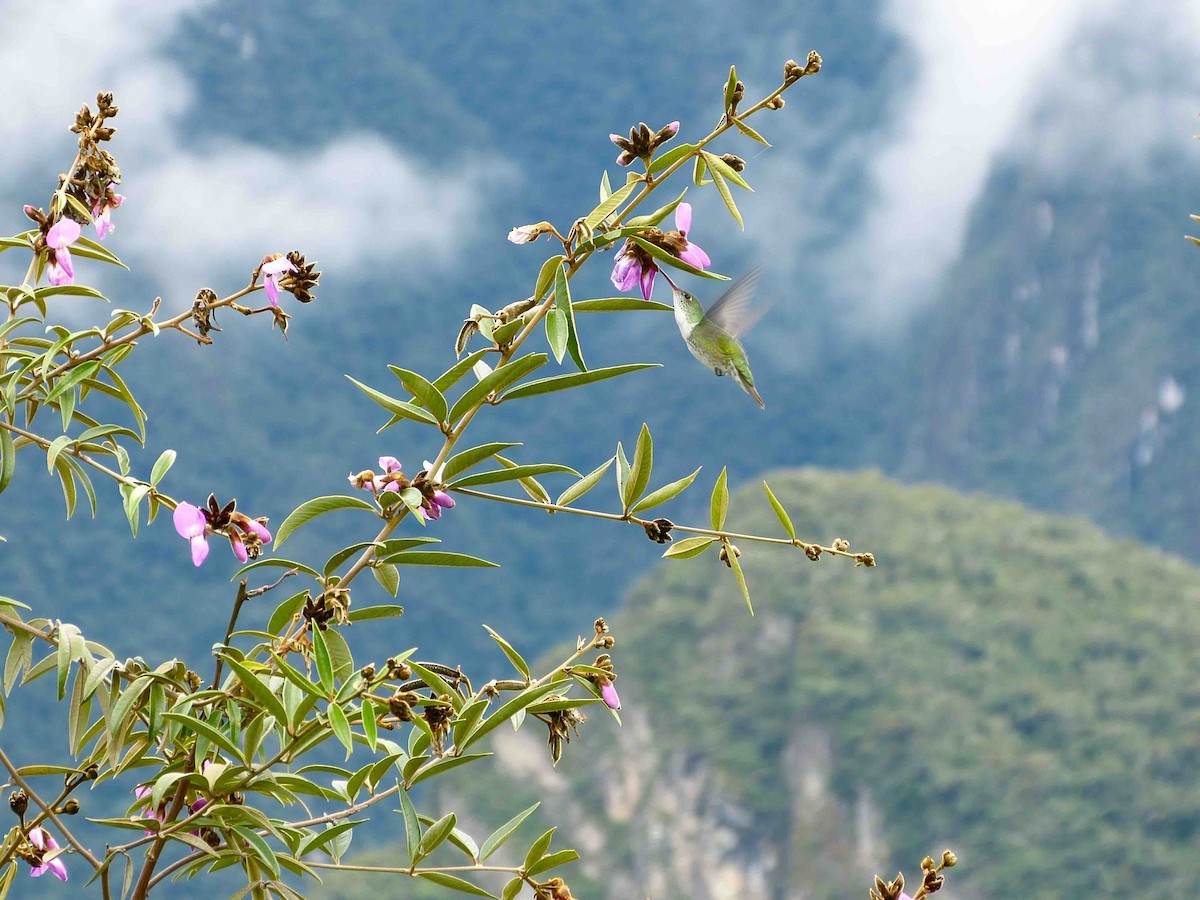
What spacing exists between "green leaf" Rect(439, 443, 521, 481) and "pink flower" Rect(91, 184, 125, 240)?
1.66 ft

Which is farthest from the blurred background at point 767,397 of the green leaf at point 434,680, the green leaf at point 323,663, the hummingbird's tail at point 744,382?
the green leaf at point 323,663

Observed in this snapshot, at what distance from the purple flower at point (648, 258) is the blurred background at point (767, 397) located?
3548cm

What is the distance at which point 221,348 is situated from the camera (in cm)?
7169

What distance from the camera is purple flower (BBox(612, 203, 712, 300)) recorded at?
1.17 m

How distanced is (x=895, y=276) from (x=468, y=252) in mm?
25262

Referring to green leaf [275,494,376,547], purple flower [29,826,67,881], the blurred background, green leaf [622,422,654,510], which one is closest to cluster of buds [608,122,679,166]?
green leaf [622,422,654,510]

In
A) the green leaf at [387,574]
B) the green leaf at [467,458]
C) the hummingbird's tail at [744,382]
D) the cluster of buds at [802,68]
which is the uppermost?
the hummingbird's tail at [744,382]

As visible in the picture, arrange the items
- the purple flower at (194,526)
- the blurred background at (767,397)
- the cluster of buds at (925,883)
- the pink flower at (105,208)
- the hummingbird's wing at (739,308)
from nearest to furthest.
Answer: the cluster of buds at (925,883), the purple flower at (194,526), the pink flower at (105,208), the hummingbird's wing at (739,308), the blurred background at (767,397)

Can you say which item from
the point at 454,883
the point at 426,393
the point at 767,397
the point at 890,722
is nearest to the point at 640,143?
the point at 426,393

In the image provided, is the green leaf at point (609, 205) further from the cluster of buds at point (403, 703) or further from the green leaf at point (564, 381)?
the cluster of buds at point (403, 703)

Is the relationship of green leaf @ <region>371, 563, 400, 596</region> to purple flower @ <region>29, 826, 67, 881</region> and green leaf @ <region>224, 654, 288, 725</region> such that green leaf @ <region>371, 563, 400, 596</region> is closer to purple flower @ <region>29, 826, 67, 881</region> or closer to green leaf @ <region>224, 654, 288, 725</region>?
green leaf @ <region>224, 654, 288, 725</region>

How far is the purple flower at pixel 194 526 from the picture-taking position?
1266 mm

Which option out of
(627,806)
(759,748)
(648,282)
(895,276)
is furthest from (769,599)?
(895,276)

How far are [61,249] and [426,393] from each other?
471mm
